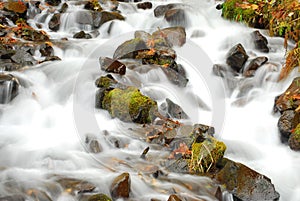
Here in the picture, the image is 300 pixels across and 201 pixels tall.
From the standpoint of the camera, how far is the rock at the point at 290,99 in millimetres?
5809

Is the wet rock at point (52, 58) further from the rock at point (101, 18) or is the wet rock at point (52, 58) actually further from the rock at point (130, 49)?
the rock at point (101, 18)

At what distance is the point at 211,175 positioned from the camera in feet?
14.3

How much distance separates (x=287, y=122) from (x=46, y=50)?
5.76 m

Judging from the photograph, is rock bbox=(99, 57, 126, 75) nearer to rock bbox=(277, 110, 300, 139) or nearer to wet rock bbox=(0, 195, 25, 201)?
rock bbox=(277, 110, 300, 139)

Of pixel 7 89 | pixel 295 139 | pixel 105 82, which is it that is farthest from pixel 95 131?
pixel 295 139

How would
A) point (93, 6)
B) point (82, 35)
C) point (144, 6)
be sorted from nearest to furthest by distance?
1. point (82, 35)
2. point (93, 6)
3. point (144, 6)

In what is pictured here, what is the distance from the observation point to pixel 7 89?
6.01 m

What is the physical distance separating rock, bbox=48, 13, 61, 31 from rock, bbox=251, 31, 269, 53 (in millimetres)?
5929

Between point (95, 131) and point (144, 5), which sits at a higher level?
point (144, 5)

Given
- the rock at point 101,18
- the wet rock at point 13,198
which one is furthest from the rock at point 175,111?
the rock at point 101,18

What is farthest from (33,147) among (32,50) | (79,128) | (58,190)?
(32,50)

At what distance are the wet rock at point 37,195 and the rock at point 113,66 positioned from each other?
361cm

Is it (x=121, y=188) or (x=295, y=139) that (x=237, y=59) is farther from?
(x=121, y=188)

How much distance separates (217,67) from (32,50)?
444cm
